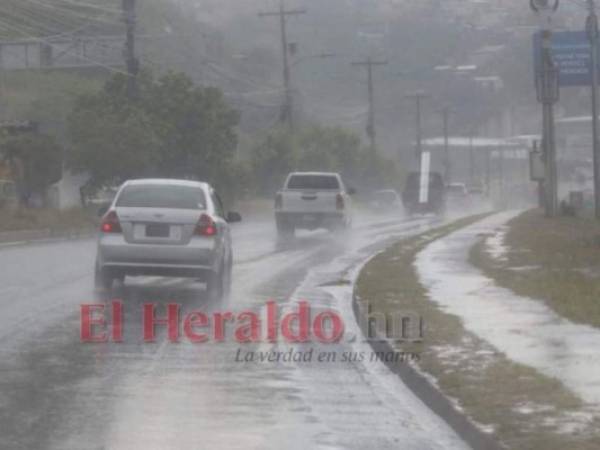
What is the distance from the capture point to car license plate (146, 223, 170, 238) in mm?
21031

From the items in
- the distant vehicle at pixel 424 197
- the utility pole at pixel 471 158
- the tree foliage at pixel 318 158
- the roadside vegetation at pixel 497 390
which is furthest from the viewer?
the utility pole at pixel 471 158

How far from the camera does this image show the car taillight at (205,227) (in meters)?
21.2

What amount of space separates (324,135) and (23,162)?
3279cm

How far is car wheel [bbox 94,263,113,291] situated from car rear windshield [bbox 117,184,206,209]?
99 cm

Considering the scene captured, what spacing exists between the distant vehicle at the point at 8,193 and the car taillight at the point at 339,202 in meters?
11.5

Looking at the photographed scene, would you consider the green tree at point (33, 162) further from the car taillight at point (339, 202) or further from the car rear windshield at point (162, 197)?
the car rear windshield at point (162, 197)

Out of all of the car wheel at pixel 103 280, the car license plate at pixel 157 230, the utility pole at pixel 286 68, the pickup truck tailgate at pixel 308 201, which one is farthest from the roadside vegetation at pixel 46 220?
the car license plate at pixel 157 230

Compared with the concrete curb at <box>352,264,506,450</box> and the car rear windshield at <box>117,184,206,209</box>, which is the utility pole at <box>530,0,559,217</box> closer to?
the car rear windshield at <box>117,184,206,209</box>

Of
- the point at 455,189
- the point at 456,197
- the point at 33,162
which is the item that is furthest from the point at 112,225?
the point at 455,189

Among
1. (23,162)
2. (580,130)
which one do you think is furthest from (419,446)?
(580,130)

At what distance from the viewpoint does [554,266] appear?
25.8 m

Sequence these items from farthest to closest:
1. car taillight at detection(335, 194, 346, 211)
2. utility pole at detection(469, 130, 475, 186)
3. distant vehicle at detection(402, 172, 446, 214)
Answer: utility pole at detection(469, 130, 475, 186), distant vehicle at detection(402, 172, 446, 214), car taillight at detection(335, 194, 346, 211)

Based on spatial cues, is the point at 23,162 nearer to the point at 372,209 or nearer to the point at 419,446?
the point at 372,209

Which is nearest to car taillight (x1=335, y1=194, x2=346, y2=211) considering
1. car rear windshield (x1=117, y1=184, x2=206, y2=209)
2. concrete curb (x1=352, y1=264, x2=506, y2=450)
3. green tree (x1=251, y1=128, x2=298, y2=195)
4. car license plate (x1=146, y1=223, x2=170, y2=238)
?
car rear windshield (x1=117, y1=184, x2=206, y2=209)
